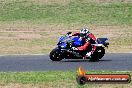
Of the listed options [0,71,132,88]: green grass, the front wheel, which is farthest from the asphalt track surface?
[0,71,132,88]: green grass

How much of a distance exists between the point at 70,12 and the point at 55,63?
1910cm

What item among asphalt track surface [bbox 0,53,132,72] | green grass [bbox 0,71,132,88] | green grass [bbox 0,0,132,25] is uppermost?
green grass [bbox 0,71,132,88]

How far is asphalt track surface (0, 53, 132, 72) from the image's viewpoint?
2047cm

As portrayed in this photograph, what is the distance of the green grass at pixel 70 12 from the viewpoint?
3856 cm

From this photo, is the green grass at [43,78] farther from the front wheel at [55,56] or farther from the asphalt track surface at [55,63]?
the front wheel at [55,56]

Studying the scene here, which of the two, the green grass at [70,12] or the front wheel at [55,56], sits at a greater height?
the front wheel at [55,56]

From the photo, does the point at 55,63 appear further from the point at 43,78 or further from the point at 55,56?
the point at 43,78

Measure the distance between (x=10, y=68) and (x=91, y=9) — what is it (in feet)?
71.4

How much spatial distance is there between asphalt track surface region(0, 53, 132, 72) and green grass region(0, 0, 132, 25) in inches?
561

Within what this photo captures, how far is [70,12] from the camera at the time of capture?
134 ft

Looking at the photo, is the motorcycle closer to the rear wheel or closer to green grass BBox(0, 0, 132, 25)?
the rear wheel

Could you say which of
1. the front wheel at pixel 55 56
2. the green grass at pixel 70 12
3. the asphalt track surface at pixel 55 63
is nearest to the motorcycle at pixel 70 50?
the front wheel at pixel 55 56

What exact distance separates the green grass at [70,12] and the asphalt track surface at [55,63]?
14252mm

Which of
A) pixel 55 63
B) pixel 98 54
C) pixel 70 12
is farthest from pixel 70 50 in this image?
pixel 70 12
